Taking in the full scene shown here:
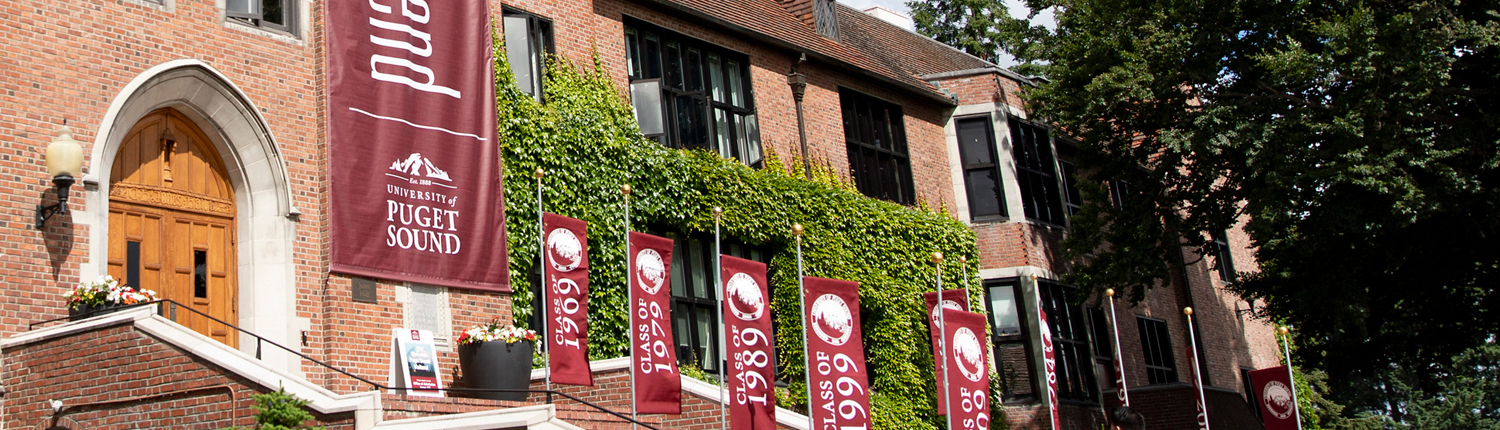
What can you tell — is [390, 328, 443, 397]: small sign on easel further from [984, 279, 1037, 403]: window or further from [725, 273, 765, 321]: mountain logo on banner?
[984, 279, 1037, 403]: window

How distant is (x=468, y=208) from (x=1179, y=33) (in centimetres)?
1207

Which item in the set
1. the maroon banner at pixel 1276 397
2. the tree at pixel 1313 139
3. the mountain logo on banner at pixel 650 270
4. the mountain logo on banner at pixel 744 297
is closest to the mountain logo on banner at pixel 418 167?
the mountain logo on banner at pixel 650 270

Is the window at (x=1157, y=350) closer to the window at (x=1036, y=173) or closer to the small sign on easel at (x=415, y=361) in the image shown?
the window at (x=1036, y=173)

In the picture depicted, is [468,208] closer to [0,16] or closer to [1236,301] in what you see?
[0,16]

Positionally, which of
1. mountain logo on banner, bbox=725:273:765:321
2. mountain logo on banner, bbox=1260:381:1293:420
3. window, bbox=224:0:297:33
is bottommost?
mountain logo on banner, bbox=1260:381:1293:420

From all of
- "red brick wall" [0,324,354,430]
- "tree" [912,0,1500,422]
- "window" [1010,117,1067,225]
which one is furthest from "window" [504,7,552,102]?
"window" [1010,117,1067,225]

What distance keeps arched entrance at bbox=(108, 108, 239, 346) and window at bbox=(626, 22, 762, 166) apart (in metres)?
6.58

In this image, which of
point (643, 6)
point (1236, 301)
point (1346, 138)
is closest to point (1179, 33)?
point (1346, 138)

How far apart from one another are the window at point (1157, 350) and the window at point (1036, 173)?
13.7 ft

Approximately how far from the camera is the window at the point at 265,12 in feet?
49.4

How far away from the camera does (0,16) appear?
12977 mm

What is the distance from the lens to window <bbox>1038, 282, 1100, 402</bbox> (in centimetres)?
2478

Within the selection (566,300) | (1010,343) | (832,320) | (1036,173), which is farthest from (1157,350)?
(566,300)

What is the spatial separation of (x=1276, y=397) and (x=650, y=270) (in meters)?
13.9
